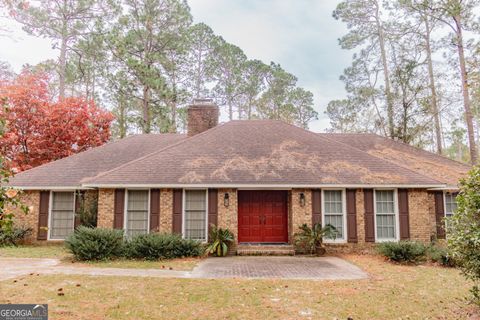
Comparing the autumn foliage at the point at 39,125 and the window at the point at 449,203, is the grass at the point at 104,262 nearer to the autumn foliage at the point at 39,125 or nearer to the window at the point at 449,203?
the autumn foliage at the point at 39,125

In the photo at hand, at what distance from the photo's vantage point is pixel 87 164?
15.4 meters

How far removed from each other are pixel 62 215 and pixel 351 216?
11967 millimetres

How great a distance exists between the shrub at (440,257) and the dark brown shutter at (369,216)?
6.58 feet

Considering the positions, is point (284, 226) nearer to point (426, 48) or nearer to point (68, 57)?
point (426, 48)

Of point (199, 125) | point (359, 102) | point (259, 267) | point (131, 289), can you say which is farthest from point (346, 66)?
point (131, 289)

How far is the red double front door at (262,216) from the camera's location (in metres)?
13.2

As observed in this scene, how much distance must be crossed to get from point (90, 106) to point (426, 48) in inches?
905

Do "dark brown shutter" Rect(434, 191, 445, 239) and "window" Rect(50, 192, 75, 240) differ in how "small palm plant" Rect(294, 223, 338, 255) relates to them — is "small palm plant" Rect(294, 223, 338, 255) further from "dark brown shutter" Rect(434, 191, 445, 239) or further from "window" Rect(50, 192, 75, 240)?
"window" Rect(50, 192, 75, 240)

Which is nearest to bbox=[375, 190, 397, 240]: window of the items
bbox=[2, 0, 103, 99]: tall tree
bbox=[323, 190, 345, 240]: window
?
bbox=[323, 190, 345, 240]: window

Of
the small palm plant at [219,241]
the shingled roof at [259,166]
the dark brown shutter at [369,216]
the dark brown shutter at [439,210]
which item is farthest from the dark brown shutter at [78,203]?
the dark brown shutter at [439,210]

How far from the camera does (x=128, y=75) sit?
2473 centimetres

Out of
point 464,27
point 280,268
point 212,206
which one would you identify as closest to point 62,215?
point 212,206

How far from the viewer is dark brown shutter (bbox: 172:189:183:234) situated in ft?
40.9

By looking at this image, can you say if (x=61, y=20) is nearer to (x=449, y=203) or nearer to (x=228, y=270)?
(x=228, y=270)
